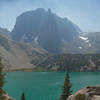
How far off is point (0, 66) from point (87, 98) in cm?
1683

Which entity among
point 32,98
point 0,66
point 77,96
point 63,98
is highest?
point 0,66

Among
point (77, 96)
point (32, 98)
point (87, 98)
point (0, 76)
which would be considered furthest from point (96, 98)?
point (32, 98)

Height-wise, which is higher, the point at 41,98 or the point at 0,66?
the point at 0,66

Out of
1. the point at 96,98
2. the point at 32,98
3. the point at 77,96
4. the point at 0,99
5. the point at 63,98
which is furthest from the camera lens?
the point at 32,98

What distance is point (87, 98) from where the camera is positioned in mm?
21719

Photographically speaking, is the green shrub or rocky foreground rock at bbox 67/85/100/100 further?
the green shrub

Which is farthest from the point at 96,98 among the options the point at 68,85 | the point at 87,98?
the point at 68,85

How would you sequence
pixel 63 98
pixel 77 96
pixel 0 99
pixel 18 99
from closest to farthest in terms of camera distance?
1. pixel 77 96
2. pixel 0 99
3. pixel 63 98
4. pixel 18 99

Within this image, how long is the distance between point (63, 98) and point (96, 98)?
2915cm

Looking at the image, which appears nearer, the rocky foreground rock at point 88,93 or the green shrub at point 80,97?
the rocky foreground rock at point 88,93

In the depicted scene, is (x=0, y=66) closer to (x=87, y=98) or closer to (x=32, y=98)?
(x=87, y=98)

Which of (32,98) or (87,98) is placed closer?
(87,98)

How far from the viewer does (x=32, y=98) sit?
97938 mm

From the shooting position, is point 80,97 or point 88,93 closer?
point 88,93
